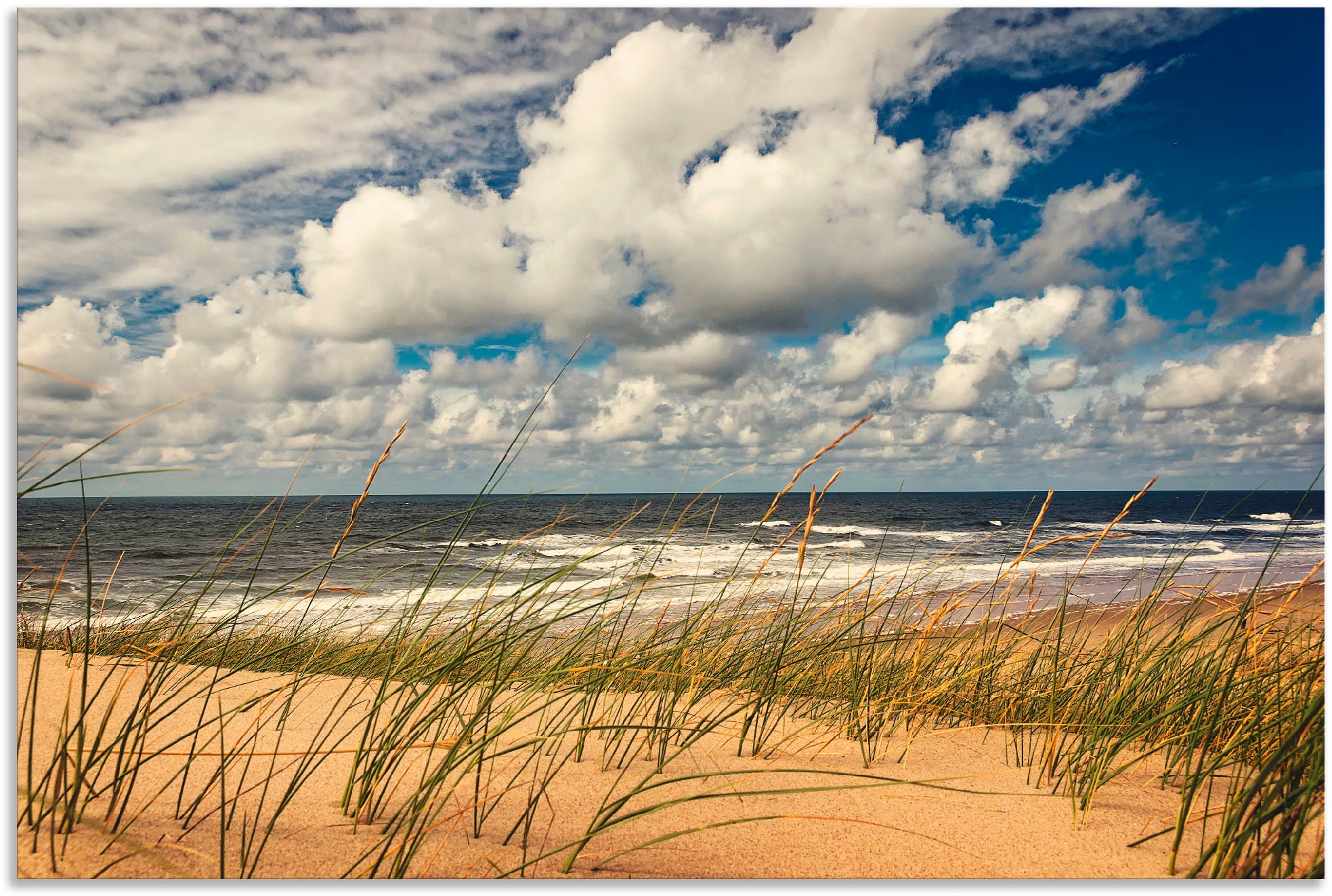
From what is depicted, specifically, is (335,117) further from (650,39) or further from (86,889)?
(86,889)

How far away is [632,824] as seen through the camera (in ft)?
5.43

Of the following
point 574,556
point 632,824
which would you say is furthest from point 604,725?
point 574,556

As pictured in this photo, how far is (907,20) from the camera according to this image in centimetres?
215

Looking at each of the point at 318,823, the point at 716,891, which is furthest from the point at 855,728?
the point at 318,823

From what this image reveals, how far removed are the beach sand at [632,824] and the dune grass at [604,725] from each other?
0.02 metres

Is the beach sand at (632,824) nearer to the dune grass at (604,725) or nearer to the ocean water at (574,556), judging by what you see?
the dune grass at (604,725)

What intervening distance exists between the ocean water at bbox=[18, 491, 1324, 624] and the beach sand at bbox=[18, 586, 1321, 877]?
46 centimetres

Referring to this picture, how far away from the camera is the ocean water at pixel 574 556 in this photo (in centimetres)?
214

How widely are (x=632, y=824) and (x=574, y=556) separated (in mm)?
1771

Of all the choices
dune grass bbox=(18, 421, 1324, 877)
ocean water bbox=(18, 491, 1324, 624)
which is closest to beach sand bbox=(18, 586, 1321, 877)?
dune grass bbox=(18, 421, 1324, 877)

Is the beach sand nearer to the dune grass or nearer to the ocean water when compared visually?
the dune grass

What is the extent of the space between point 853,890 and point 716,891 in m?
0.31

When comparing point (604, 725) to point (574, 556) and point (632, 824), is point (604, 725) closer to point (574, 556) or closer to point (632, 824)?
point (632, 824)

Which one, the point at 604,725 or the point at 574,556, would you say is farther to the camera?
the point at 574,556
